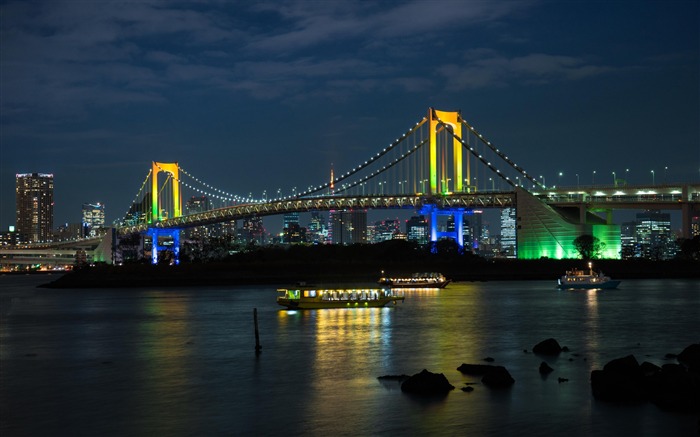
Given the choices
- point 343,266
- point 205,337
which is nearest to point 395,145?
point 343,266

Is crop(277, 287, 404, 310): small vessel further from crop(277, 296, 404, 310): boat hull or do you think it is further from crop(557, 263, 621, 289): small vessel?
crop(557, 263, 621, 289): small vessel

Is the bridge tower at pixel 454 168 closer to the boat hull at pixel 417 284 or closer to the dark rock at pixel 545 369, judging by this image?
the boat hull at pixel 417 284

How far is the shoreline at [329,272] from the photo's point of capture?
266 ft

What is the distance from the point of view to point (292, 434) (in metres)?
17.0

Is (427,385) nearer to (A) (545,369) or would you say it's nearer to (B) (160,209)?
(A) (545,369)

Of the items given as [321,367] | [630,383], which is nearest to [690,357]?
[630,383]

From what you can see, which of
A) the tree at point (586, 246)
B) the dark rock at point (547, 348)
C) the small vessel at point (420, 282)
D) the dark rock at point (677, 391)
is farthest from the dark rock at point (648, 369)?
the tree at point (586, 246)

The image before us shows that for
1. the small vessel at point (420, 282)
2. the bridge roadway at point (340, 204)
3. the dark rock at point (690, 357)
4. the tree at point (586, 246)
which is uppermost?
the bridge roadway at point (340, 204)

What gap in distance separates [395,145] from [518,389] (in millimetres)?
70305

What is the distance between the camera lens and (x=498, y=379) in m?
20.7

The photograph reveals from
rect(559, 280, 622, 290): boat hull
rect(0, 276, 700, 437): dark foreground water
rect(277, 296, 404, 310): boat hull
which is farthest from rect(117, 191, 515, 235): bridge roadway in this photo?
rect(277, 296, 404, 310): boat hull

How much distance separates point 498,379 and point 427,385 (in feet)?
6.43

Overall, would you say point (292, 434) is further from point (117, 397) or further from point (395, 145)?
point (395, 145)

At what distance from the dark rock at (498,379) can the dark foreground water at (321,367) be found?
35 centimetres
